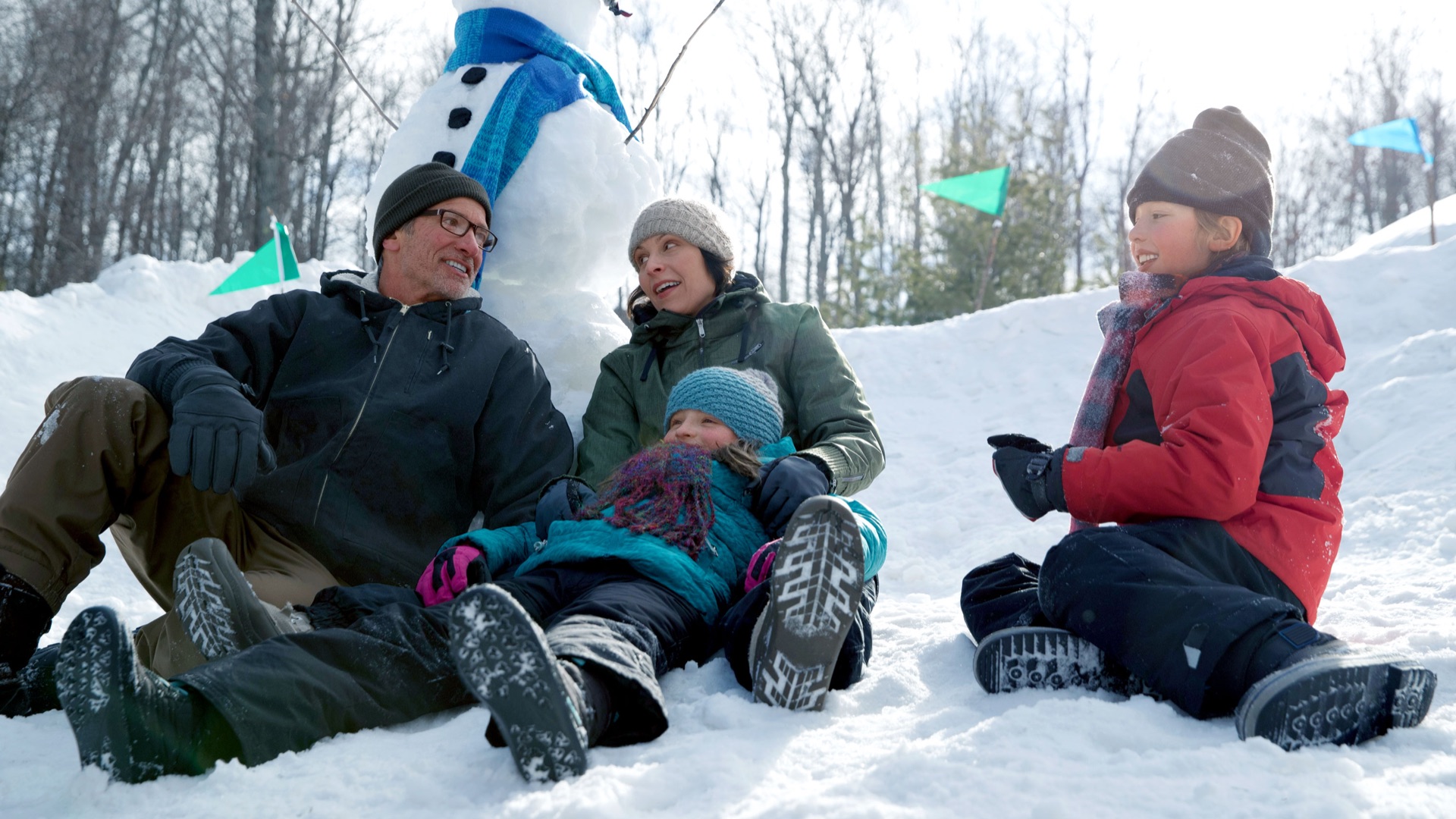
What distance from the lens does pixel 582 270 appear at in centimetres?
344

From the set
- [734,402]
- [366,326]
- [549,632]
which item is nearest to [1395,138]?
[734,402]

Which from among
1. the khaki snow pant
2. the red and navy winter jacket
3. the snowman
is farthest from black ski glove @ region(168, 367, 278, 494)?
the red and navy winter jacket

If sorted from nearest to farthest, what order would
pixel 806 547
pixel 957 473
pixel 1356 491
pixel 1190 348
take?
pixel 806 547
pixel 1190 348
pixel 1356 491
pixel 957 473

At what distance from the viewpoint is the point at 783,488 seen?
2041 millimetres

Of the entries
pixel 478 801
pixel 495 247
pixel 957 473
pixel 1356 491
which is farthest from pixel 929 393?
pixel 478 801

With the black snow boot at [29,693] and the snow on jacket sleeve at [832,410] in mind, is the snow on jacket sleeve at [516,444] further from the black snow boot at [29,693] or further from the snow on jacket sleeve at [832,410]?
the black snow boot at [29,693]

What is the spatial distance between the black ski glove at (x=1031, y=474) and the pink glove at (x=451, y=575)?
1106 mm

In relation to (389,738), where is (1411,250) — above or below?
above

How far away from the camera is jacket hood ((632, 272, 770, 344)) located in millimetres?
2768

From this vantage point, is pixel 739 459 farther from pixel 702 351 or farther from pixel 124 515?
pixel 124 515

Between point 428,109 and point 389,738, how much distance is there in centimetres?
245

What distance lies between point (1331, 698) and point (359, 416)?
2.18 m

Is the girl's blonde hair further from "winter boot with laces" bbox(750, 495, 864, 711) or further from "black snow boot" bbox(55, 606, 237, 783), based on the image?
"black snow boot" bbox(55, 606, 237, 783)

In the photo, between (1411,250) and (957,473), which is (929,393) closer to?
(957,473)
